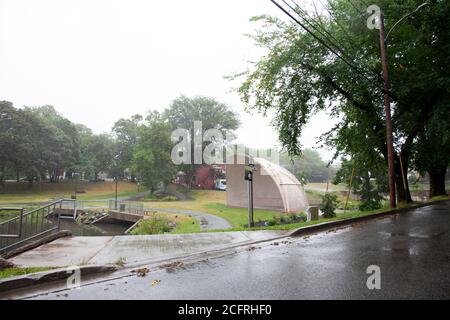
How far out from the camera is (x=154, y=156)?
51.5 m

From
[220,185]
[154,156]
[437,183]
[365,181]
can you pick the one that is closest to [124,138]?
[154,156]

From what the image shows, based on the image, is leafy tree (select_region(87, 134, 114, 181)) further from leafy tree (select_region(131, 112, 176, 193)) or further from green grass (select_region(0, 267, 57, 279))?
green grass (select_region(0, 267, 57, 279))

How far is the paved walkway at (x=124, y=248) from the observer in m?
5.92

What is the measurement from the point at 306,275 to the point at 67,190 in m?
61.7

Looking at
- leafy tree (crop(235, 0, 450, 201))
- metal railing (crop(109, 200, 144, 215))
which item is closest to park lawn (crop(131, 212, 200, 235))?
metal railing (crop(109, 200, 144, 215))

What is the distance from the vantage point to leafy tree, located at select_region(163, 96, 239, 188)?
63.1 m

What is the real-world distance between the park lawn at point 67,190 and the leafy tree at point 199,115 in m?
15.0

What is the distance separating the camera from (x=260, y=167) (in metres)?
30.8

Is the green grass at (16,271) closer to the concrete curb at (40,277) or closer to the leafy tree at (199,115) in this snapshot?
the concrete curb at (40,277)

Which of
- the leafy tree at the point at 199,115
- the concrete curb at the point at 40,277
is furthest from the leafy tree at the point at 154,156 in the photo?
the concrete curb at the point at 40,277

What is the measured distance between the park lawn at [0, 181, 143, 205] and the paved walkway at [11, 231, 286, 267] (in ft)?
144

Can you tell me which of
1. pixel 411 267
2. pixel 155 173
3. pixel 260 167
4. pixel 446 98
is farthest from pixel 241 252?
pixel 155 173

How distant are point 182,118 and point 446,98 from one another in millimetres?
53764

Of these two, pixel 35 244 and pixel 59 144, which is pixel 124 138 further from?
pixel 35 244
